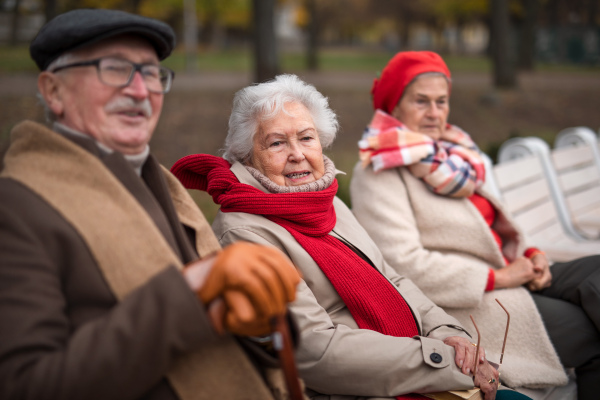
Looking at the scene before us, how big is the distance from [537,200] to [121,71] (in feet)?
12.5

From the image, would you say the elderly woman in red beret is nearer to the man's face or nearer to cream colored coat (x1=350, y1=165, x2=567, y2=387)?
cream colored coat (x1=350, y1=165, x2=567, y2=387)

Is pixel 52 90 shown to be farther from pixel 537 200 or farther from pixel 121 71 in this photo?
pixel 537 200

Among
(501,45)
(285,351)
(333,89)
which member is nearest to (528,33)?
(501,45)

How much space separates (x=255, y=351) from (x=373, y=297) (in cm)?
79

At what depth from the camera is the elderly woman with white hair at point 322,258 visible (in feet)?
7.22

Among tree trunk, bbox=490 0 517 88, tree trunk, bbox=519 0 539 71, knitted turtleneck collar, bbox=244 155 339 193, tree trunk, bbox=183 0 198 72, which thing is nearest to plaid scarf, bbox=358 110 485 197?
knitted turtleneck collar, bbox=244 155 339 193

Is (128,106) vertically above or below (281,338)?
above

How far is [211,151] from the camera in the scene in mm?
9320

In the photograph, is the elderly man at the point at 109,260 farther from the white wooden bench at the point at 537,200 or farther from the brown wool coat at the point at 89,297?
the white wooden bench at the point at 537,200

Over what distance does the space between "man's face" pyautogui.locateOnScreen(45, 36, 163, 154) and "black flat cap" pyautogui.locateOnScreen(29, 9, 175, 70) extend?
5cm

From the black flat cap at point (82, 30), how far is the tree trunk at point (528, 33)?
69.8 ft

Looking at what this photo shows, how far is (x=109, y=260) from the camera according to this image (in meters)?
1.52

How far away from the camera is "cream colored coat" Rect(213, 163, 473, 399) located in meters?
2.19

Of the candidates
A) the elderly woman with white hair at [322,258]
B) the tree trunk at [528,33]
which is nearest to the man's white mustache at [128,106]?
the elderly woman with white hair at [322,258]
